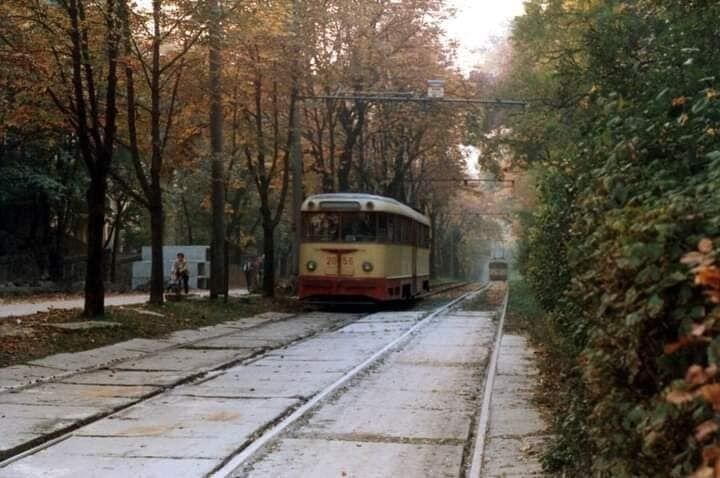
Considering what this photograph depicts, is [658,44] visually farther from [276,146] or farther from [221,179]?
[276,146]

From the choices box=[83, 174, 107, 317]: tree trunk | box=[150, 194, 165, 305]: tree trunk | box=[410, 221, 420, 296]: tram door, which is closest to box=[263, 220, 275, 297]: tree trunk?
box=[410, 221, 420, 296]: tram door

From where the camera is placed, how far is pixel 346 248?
2691cm

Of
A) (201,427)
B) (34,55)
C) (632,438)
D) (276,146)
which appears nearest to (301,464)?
(201,427)

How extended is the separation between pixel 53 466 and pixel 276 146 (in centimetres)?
2211

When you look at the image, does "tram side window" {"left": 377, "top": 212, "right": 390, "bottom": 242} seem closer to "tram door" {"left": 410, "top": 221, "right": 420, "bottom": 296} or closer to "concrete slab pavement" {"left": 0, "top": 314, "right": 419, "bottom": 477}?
"tram door" {"left": 410, "top": 221, "right": 420, "bottom": 296}

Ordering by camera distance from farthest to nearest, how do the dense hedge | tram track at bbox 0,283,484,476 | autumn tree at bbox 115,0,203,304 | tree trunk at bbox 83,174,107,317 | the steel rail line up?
autumn tree at bbox 115,0,203,304
tree trunk at bbox 83,174,107,317
tram track at bbox 0,283,484,476
the steel rail
the dense hedge

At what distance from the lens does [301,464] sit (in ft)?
24.1

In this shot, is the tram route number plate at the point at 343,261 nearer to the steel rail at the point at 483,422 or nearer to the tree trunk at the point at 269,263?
the tree trunk at the point at 269,263

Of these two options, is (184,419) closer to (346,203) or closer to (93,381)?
(93,381)

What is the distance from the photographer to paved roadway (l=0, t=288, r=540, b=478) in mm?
7391

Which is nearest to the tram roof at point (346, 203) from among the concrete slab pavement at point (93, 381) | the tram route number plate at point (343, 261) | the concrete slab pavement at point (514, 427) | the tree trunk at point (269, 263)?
the tram route number plate at point (343, 261)

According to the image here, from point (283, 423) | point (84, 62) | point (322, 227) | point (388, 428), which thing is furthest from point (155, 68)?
point (388, 428)

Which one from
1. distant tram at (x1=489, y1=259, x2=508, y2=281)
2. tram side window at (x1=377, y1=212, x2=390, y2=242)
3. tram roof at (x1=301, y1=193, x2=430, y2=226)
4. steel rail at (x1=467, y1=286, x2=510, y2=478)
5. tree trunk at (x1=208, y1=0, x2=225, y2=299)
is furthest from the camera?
distant tram at (x1=489, y1=259, x2=508, y2=281)

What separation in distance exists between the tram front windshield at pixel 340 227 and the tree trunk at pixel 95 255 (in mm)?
9178
